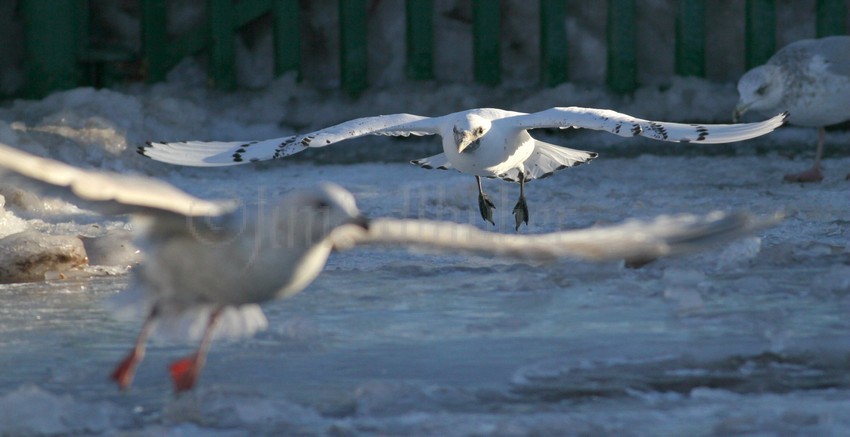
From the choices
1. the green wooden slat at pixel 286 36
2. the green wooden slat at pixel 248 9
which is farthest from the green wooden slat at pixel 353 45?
the green wooden slat at pixel 248 9

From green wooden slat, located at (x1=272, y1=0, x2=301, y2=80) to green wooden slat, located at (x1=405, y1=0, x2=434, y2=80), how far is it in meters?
0.86

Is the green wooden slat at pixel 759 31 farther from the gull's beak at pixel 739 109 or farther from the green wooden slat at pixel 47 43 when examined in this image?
the green wooden slat at pixel 47 43

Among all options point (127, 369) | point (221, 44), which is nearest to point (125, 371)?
point (127, 369)

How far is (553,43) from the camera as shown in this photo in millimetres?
10211

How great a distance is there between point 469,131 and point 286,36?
415 cm

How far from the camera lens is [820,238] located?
6.48 m

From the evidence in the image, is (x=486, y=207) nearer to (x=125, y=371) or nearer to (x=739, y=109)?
(x=739, y=109)

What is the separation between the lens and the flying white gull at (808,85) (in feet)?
28.2

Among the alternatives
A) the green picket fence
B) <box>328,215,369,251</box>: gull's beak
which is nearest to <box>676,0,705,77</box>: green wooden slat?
the green picket fence

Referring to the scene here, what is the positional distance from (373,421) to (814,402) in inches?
49.1

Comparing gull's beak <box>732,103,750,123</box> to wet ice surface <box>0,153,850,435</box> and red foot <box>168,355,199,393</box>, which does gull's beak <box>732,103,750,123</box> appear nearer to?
wet ice surface <box>0,153,850,435</box>

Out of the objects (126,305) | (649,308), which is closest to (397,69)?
(649,308)

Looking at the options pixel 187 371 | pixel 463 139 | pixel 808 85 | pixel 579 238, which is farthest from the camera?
pixel 808 85

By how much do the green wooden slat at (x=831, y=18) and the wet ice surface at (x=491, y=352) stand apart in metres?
3.44
